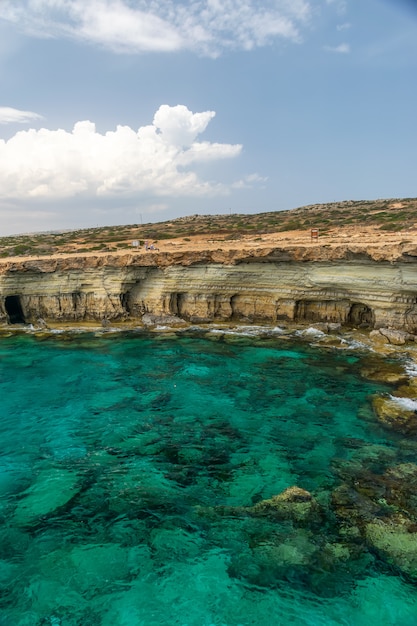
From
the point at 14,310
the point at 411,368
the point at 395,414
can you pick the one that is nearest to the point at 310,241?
the point at 411,368

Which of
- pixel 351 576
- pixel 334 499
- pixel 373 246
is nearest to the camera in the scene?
pixel 351 576

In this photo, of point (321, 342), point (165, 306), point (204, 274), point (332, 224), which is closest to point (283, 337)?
point (321, 342)

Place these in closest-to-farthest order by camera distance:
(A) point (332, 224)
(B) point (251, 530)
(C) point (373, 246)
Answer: (B) point (251, 530)
(C) point (373, 246)
(A) point (332, 224)

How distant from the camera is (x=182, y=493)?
1232 cm

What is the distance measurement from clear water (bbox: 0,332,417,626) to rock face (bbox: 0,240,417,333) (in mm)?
5468

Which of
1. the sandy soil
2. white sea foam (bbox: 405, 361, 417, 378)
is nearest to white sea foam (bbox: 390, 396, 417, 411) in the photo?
white sea foam (bbox: 405, 361, 417, 378)

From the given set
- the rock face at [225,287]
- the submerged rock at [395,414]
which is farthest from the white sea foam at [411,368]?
the rock face at [225,287]

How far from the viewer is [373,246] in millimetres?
24297

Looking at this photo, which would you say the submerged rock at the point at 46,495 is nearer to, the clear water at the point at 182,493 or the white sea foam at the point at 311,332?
the clear water at the point at 182,493

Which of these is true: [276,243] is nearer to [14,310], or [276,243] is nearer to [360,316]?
[360,316]

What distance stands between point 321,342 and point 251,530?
1630cm

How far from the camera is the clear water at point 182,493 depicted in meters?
9.02

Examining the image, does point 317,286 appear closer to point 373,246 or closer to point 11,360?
point 373,246

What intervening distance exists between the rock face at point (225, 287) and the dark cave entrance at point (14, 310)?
0.08m
